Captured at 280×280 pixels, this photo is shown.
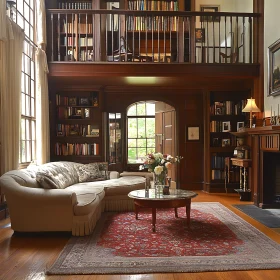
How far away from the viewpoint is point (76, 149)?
7.14 m

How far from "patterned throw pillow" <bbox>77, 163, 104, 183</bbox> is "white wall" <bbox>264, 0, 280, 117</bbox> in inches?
131

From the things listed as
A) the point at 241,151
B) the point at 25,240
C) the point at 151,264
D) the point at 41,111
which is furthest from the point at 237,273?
the point at 41,111

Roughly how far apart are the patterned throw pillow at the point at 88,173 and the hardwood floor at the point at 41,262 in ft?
5.76

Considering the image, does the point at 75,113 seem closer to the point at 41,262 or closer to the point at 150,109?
the point at 150,109

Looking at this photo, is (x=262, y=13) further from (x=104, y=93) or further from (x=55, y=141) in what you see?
(x=55, y=141)

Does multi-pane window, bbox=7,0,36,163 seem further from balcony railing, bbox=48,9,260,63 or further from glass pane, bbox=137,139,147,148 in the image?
glass pane, bbox=137,139,147,148

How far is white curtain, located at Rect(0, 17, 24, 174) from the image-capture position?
172 inches

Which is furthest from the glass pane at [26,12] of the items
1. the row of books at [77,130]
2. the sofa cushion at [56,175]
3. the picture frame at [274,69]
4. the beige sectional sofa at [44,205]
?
the picture frame at [274,69]

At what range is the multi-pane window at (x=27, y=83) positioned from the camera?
215 inches

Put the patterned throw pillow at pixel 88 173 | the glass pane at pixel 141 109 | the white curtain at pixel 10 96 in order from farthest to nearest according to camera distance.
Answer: the glass pane at pixel 141 109 → the patterned throw pillow at pixel 88 173 → the white curtain at pixel 10 96

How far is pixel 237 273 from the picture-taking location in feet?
9.12

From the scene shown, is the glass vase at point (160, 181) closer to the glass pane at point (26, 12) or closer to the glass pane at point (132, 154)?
the glass pane at point (26, 12)

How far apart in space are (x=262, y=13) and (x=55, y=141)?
5.02 meters

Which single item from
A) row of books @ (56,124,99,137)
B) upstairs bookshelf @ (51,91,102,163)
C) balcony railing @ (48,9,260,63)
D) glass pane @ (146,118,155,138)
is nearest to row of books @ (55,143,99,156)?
upstairs bookshelf @ (51,91,102,163)
